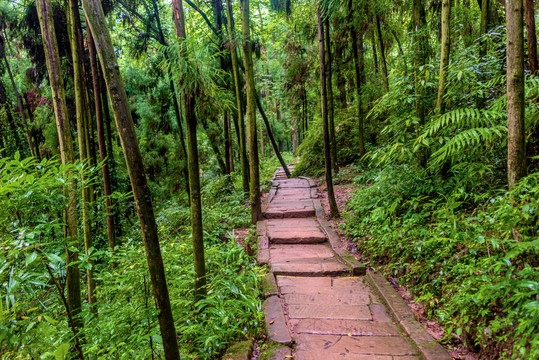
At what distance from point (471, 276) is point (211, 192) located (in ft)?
26.4

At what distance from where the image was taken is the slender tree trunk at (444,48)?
4.17 metres

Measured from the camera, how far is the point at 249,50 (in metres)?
5.90

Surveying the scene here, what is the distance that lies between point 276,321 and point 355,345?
844 millimetres

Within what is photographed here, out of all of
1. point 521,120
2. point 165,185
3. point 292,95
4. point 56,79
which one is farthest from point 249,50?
point 292,95

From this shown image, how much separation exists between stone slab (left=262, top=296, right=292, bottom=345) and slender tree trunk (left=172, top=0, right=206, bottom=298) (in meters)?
0.79

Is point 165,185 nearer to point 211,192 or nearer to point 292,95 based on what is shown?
point 211,192

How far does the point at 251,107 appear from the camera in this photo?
6.17 m

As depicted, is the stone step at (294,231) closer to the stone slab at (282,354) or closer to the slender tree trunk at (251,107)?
the slender tree trunk at (251,107)

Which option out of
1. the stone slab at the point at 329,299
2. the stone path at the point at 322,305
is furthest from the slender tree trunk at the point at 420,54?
the stone slab at the point at 329,299

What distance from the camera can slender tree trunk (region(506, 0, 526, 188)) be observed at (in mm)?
2668

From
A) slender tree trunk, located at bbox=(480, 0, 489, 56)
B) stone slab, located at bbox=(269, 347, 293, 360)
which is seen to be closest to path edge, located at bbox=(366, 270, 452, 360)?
stone slab, located at bbox=(269, 347, 293, 360)

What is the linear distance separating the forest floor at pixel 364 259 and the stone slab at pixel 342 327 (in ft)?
1.13

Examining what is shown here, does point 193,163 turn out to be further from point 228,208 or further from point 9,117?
point 9,117

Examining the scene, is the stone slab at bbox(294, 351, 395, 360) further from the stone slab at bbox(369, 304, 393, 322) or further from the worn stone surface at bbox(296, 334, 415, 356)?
the stone slab at bbox(369, 304, 393, 322)
